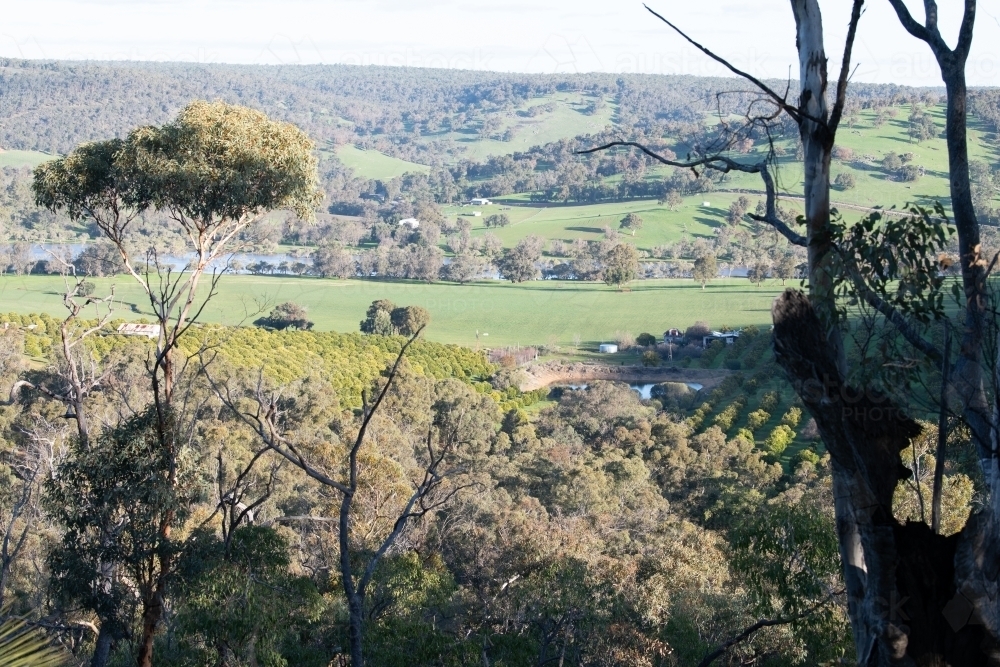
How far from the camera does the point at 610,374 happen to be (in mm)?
33469

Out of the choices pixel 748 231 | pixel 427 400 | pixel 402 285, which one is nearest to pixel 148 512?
pixel 427 400

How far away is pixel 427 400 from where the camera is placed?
23234 mm

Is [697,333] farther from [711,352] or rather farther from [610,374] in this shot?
[610,374]

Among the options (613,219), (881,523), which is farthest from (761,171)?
(613,219)

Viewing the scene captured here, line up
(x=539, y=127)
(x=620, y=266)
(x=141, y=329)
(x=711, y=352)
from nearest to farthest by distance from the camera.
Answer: (x=141, y=329) < (x=711, y=352) < (x=620, y=266) < (x=539, y=127)

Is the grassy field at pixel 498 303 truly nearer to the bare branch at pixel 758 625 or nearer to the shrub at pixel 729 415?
the shrub at pixel 729 415

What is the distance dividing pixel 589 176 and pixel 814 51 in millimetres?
75528

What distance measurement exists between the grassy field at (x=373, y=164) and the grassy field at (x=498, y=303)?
140 feet

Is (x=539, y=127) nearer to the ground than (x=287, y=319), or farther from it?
farther from it

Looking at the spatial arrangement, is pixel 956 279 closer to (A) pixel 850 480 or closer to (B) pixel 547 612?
(A) pixel 850 480

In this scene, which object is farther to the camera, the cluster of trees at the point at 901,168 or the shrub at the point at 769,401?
the cluster of trees at the point at 901,168

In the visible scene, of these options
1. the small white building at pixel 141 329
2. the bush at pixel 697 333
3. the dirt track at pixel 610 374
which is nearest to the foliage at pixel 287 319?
the small white building at pixel 141 329

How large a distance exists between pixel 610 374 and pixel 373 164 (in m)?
64.5

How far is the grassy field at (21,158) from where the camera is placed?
6881 cm
